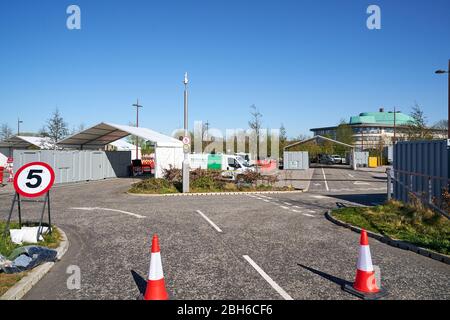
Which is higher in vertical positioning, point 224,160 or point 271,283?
point 224,160

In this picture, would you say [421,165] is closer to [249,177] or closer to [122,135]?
[249,177]

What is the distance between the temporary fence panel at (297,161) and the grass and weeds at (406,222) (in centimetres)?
3388

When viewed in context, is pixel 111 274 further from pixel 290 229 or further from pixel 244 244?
pixel 290 229

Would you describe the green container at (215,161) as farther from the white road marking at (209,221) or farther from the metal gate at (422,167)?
the white road marking at (209,221)

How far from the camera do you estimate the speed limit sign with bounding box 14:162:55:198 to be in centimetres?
744

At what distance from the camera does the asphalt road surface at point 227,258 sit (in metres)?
4.97

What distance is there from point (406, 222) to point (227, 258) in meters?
5.98

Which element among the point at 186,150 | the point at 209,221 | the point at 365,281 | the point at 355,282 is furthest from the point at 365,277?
the point at 186,150

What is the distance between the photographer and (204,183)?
64.0 ft

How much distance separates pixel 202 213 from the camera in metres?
11.8

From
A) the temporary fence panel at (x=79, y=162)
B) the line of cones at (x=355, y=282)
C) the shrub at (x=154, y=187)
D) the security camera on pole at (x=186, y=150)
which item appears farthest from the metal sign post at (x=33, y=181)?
the temporary fence panel at (x=79, y=162)
